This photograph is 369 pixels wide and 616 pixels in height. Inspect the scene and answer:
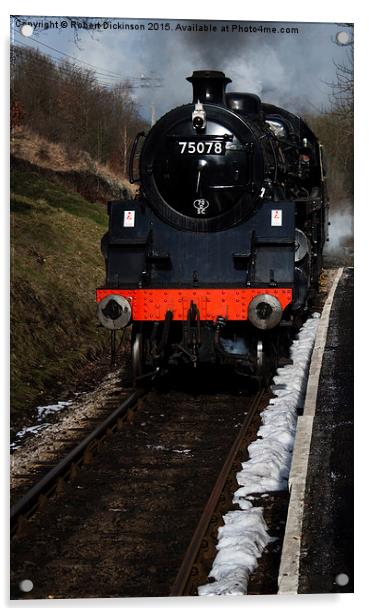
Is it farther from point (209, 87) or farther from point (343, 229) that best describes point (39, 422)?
point (209, 87)

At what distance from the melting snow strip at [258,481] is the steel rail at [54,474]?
3.60ft

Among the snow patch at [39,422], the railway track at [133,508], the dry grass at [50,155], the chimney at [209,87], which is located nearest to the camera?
the railway track at [133,508]

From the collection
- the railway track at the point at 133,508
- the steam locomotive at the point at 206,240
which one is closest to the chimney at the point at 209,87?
the steam locomotive at the point at 206,240

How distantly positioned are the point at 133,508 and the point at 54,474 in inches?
22.3

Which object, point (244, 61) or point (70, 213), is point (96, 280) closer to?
point (70, 213)

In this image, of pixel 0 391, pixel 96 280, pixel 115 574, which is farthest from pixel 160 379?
pixel 115 574

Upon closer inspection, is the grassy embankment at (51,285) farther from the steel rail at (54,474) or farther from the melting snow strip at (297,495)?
the melting snow strip at (297,495)

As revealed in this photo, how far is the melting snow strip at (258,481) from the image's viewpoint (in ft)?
16.0

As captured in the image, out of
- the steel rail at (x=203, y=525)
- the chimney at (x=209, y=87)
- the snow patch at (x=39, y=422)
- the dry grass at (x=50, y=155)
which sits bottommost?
the steel rail at (x=203, y=525)

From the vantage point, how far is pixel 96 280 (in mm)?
9148

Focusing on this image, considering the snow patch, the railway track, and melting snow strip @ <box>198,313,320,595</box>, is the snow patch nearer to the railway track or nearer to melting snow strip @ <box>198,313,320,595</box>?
the railway track

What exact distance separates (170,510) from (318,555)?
0.99 m

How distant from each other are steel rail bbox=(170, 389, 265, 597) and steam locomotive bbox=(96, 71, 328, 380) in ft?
3.18

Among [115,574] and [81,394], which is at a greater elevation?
[81,394]
